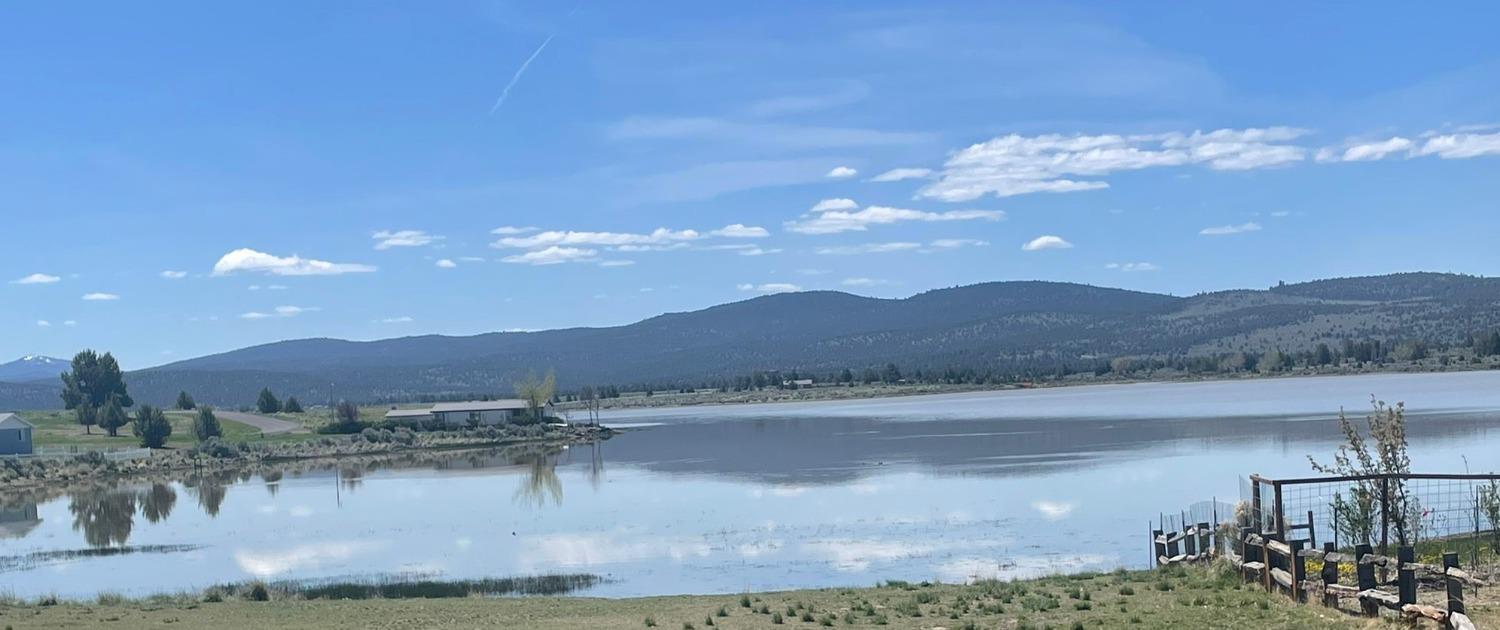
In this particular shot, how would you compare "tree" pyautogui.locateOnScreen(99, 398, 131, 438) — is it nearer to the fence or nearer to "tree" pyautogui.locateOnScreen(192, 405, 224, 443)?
"tree" pyautogui.locateOnScreen(192, 405, 224, 443)

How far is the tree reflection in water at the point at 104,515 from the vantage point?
137 feet

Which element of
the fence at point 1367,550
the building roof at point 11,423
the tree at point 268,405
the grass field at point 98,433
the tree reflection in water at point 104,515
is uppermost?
the tree at point 268,405

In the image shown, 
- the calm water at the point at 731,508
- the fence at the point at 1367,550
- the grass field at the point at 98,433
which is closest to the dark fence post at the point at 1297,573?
the fence at the point at 1367,550

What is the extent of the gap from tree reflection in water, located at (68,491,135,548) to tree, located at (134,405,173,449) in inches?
1108

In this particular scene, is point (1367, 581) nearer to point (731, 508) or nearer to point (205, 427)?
point (731, 508)

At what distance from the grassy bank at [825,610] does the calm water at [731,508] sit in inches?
153

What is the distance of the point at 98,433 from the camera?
4038 inches

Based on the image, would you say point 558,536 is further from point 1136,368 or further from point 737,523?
point 1136,368

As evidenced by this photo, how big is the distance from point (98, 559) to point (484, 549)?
31.7ft

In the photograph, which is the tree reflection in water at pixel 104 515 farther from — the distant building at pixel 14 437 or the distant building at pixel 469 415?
the distant building at pixel 469 415

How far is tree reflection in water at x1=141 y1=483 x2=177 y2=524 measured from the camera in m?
49.3

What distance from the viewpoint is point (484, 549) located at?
33906 mm

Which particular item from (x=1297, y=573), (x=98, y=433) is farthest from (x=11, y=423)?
(x=1297, y=573)

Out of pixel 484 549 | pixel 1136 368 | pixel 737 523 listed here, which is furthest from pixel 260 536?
pixel 1136 368
